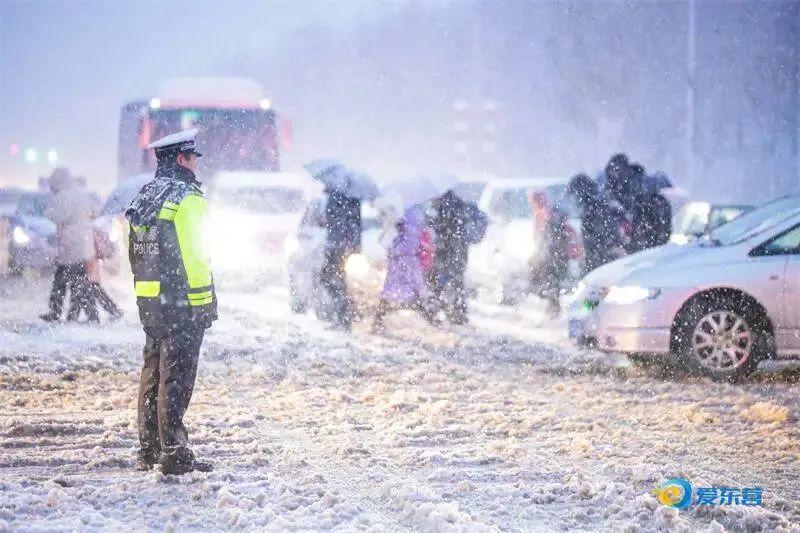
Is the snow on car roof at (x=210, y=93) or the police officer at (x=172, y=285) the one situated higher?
the snow on car roof at (x=210, y=93)

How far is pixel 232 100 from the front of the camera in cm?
2533

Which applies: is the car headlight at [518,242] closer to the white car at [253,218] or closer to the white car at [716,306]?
the white car at [253,218]

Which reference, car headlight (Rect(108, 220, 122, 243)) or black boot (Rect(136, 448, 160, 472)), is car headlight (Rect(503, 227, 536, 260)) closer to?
car headlight (Rect(108, 220, 122, 243))

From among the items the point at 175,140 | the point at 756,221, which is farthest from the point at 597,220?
the point at 175,140

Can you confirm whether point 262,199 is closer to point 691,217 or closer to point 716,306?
point 691,217

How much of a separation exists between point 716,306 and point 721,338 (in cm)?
27

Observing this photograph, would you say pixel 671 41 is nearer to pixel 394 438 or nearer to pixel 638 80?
pixel 638 80

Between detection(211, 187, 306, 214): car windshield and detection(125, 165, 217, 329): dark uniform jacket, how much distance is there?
14530 mm

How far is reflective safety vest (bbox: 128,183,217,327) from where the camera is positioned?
6.50 metres

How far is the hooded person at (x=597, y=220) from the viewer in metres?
15.1

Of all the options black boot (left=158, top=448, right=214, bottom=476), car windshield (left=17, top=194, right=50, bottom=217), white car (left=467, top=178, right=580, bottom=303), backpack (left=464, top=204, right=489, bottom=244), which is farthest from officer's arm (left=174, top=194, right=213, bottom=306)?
car windshield (left=17, top=194, right=50, bottom=217)

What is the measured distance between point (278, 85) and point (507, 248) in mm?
49235

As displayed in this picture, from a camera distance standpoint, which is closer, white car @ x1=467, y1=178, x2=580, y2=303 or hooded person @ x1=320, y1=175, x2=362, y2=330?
hooded person @ x1=320, y1=175, x2=362, y2=330

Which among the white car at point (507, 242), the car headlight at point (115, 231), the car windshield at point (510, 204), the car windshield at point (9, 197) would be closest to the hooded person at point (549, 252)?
the white car at point (507, 242)
